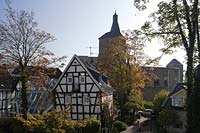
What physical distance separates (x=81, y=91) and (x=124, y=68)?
728cm

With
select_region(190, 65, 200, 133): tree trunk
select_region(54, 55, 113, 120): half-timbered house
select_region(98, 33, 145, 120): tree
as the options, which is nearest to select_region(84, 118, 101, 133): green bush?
select_region(54, 55, 113, 120): half-timbered house

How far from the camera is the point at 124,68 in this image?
4081 centimetres

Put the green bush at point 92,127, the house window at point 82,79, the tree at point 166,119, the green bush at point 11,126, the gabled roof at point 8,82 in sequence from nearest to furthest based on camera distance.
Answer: the green bush at point 11,126 → the green bush at point 92,127 → the tree at point 166,119 → the house window at point 82,79 → the gabled roof at point 8,82

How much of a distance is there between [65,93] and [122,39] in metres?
10.5

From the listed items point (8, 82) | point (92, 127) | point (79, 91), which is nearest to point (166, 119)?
point (92, 127)

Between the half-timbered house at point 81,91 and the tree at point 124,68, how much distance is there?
13.7ft

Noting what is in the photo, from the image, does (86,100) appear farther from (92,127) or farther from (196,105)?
(196,105)

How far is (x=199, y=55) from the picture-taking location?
55.0ft

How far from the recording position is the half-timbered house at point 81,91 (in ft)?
117

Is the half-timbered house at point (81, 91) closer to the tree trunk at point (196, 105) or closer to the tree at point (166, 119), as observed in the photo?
the tree at point (166, 119)

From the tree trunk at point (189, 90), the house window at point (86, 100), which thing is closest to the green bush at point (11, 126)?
the house window at point (86, 100)

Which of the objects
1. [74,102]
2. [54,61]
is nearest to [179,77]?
[74,102]

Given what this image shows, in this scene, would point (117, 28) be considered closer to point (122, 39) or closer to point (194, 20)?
point (122, 39)

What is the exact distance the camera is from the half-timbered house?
117 ft
